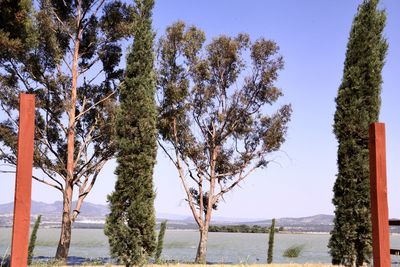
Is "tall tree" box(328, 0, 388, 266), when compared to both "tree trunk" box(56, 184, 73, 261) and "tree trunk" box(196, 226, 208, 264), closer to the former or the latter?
"tree trunk" box(196, 226, 208, 264)

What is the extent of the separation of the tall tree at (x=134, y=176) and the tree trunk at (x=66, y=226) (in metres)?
6.23

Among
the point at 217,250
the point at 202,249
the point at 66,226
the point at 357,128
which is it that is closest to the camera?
the point at 357,128

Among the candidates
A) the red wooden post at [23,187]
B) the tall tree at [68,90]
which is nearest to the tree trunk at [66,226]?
the tall tree at [68,90]

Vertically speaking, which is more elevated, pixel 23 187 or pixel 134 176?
pixel 134 176

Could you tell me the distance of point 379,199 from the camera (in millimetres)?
6348

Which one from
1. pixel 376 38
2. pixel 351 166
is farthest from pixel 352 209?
pixel 376 38

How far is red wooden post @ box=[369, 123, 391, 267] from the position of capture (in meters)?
6.24

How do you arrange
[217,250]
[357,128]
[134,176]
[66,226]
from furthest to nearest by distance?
[217,250] < [66,226] < [134,176] < [357,128]

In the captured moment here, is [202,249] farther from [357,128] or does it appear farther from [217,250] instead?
[217,250]

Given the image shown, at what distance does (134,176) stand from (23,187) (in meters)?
6.97

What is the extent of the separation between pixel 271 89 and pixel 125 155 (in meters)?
10.5

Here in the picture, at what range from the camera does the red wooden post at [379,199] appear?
6.24m

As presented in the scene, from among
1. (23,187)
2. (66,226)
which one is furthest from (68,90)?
(23,187)

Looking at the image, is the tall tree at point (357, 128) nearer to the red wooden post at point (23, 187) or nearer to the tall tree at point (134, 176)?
the tall tree at point (134, 176)
